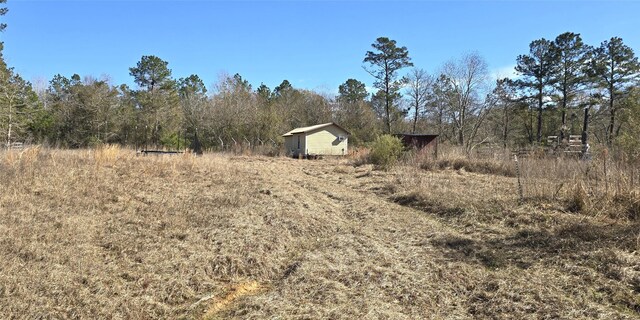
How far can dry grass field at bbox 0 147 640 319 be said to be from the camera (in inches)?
137

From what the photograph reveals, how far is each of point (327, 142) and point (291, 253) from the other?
24590mm

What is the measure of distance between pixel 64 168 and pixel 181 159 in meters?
3.62

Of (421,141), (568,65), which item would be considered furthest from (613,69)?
(421,141)

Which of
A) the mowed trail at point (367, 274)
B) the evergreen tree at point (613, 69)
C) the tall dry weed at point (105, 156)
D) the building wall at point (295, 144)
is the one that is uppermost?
the evergreen tree at point (613, 69)

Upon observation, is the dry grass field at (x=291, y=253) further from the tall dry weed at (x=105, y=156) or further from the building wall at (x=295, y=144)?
the building wall at (x=295, y=144)

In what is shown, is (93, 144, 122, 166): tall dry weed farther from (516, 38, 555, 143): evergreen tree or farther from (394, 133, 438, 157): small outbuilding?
(516, 38, 555, 143): evergreen tree

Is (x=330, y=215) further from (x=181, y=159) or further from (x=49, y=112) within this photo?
(x=49, y=112)

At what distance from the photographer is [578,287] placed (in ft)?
12.5

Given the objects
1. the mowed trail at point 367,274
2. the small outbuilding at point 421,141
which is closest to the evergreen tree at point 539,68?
the small outbuilding at point 421,141

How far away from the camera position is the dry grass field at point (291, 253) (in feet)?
11.4

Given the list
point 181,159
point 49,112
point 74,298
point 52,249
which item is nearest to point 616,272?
point 74,298

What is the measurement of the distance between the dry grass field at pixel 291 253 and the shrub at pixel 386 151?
7.57 meters

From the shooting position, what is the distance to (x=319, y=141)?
29016mm

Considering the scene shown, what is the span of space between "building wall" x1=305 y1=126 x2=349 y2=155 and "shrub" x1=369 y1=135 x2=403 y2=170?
39.3ft
